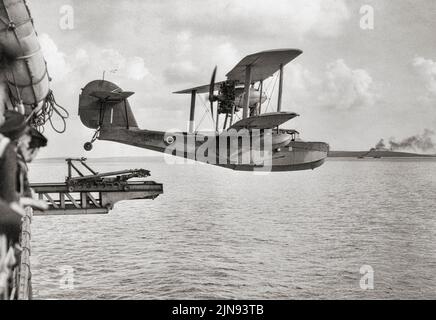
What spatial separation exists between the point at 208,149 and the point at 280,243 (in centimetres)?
Answer: 1011

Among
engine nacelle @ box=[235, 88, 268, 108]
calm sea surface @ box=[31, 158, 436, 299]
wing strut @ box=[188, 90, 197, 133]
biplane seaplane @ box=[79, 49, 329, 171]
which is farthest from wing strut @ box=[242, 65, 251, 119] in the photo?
calm sea surface @ box=[31, 158, 436, 299]

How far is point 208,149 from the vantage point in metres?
15.9

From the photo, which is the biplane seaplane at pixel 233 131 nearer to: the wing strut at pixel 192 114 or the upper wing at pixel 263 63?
the upper wing at pixel 263 63

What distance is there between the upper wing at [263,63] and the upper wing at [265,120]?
189cm

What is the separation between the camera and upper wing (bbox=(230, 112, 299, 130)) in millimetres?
14109

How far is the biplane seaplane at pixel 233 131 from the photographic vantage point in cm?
1477

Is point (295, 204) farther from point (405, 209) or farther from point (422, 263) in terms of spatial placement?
point (422, 263)

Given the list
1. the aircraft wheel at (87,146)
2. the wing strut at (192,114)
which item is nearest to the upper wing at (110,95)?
the aircraft wheel at (87,146)

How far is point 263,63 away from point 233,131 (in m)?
2.50

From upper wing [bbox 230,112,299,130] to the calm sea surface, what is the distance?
580 cm

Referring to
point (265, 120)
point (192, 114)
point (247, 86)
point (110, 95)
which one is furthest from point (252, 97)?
point (110, 95)

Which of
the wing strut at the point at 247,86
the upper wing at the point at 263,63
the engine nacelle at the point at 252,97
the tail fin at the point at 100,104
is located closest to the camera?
the upper wing at the point at 263,63

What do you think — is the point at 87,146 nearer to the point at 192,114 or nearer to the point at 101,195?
the point at 101,195

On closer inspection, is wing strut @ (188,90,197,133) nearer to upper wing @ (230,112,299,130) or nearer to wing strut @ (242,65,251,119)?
upper wing @ (230,112,299,130)
